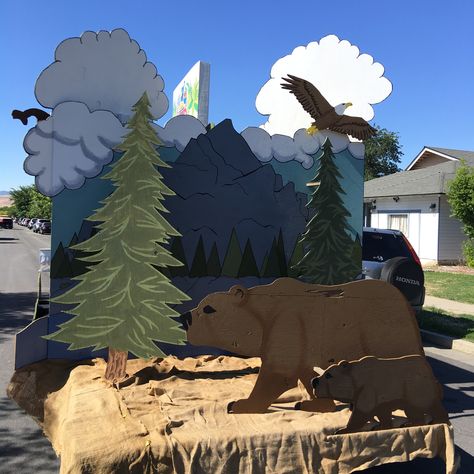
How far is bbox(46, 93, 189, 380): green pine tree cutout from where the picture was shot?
180 inches

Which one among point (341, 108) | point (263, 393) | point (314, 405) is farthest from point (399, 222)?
point (263, 393)

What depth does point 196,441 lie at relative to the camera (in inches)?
123

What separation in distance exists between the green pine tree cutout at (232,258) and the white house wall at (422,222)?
1694 centimetres

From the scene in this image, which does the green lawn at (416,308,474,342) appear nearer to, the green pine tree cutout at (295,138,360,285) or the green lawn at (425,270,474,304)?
the green lawn at (425,270,474,304)

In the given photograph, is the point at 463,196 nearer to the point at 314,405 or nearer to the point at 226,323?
the point at 314,405

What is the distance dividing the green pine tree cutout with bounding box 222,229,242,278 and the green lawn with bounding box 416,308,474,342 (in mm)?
4863

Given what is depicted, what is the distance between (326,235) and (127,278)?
2684mm

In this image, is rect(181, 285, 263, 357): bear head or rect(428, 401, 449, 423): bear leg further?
rect(181, 285, 263, 357): bear head

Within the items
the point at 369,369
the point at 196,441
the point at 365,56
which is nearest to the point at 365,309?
the point at 369,369

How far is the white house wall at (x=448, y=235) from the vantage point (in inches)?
808

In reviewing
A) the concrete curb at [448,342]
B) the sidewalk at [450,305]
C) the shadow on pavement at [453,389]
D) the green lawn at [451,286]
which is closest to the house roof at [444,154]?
the green lawn at [451,286]

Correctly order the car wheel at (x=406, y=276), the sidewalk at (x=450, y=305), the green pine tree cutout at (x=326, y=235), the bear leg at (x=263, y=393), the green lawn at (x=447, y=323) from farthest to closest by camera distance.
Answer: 1. the sidewalk at (x=450, y=305)
2. the green lawn at (x=447, y=323)
3. the car wheel at (x=406, y=276)
4. the green pine tree cutout at (x=326, y=235)
5. the bear leg at (x=263, y=393)

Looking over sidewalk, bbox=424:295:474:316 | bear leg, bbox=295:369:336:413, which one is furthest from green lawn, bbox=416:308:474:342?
bear leg, bbox=295:369:336:413

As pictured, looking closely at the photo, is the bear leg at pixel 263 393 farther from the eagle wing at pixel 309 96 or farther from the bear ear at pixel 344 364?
the eagle wing at pixel 309 96
